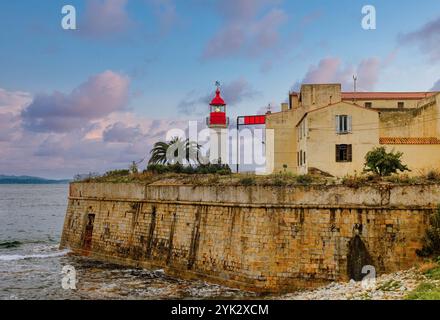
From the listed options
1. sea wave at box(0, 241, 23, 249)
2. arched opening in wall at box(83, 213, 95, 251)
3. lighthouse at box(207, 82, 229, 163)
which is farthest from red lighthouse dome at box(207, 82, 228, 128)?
sea wave at box(0, 241, 23, 249)

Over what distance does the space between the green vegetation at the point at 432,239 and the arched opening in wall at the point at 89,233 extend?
58.1 feet

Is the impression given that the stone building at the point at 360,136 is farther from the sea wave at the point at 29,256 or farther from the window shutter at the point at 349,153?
the sea wave at the point at 29,256

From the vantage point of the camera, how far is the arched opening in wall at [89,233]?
2722 centimetres

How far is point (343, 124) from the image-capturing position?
26453mm

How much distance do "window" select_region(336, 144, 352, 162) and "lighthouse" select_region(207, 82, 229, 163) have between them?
940 centimetres

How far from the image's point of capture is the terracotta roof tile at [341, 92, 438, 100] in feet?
113

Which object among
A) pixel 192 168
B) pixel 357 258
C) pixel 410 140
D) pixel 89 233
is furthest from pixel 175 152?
pixel 357 258

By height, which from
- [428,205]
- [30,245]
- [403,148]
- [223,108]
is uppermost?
[223,108]

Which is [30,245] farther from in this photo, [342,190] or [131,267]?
[342,190]

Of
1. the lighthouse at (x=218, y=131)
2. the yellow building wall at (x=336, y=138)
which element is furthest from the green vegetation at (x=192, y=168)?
the yellow building wall at (x=336, y=138)

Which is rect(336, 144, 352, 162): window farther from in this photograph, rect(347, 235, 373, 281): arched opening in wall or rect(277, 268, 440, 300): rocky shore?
rect(277, 268, 440, 300): rocky shore

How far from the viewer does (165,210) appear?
22.2 metres

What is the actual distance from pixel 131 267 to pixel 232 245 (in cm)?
676
